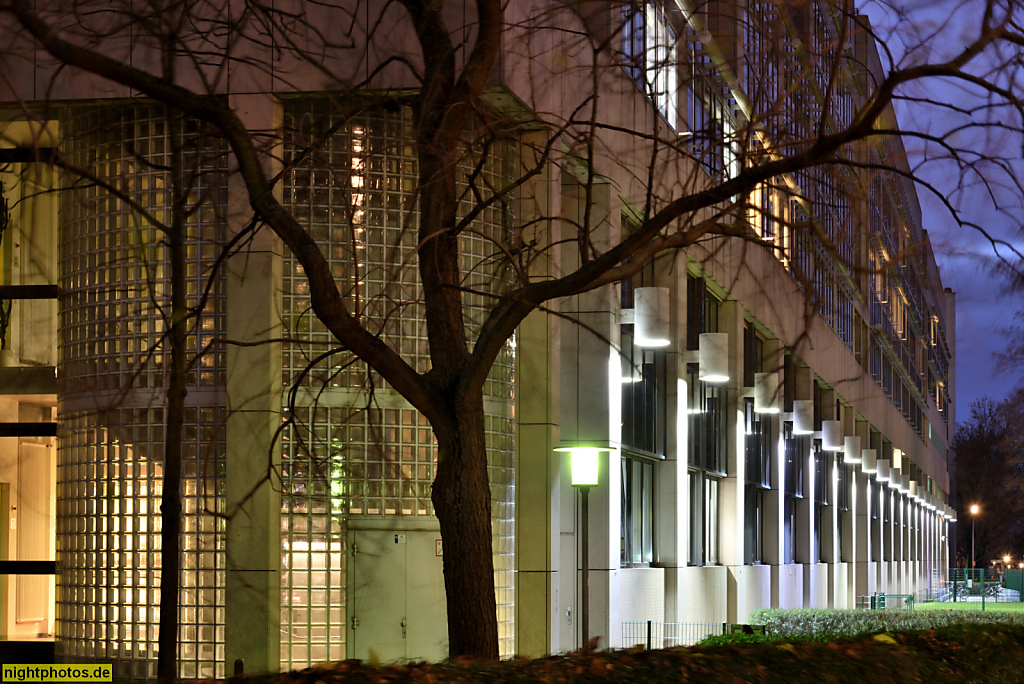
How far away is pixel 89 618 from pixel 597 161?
10.3m

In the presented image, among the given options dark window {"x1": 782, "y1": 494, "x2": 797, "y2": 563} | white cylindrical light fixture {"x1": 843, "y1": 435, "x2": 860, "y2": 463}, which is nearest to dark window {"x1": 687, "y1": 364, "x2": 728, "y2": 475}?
dark window {"x1": 782, "y1": 494, "x2": 797, "y2": 563}

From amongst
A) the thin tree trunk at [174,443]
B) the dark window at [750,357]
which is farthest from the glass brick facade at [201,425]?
the dark window at [750,357]

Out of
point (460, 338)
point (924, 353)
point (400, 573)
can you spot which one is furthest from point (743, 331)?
point (924, 353)

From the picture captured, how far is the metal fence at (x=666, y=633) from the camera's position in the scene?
2236 centimetres

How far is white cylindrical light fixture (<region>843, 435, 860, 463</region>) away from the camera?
49.6 metres

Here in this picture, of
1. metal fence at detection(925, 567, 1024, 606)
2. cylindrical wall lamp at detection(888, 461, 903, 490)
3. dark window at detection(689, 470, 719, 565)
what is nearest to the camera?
dark window at detection(689, 470, 719, 565)

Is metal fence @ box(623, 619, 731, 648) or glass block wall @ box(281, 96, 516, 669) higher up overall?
glass block wall @ box(281, 96, 516, 669)

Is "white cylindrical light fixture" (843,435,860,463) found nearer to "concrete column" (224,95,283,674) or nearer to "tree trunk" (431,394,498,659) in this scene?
"concrete column" (224,95,283,674)

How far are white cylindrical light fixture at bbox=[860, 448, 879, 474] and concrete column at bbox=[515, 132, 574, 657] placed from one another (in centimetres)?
3559

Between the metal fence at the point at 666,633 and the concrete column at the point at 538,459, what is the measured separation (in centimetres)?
291

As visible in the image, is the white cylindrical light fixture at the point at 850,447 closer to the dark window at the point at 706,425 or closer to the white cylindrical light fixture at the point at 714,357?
the dark window at the point at 706,425

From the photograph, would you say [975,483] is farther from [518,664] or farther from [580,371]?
[518,664]

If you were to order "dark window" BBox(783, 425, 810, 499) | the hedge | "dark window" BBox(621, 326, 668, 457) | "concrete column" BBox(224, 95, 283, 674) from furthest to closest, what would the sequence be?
"dark window" BBox(783, 425, 810, 499)
"dark window" BBox(621, 326, 668, 457)
"concrete column" BBox(224, 95, 283, 674)
the hedge

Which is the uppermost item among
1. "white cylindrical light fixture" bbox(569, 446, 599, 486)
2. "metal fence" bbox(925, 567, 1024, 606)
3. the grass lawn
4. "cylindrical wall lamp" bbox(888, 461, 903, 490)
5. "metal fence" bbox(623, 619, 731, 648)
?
"white cylindrical light fixture" bbox(569, 446, 599, 486)
